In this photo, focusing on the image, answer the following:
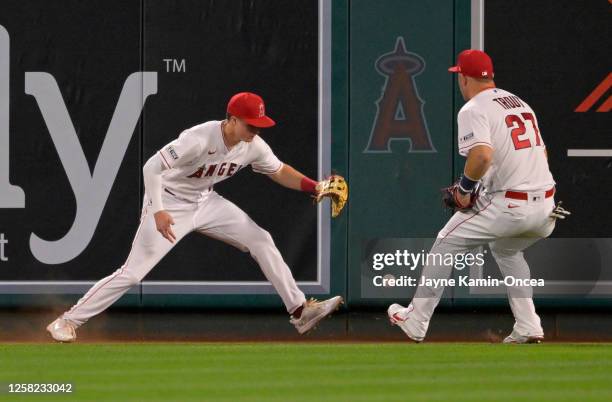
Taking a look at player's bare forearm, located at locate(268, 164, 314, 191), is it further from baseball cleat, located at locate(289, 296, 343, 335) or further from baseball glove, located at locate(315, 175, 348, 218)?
baseball cleat, located at locate(289, 296, 343, 335)

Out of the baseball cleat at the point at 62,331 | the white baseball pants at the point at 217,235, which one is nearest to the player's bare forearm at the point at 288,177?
the white baseball pants at the point at 217,235

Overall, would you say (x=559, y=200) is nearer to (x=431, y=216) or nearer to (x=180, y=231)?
(x=431, y=216)

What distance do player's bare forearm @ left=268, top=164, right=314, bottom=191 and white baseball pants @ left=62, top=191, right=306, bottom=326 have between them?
1.10 feet

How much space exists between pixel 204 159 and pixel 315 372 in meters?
2.17

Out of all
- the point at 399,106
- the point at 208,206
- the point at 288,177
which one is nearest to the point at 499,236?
the point at 288,177

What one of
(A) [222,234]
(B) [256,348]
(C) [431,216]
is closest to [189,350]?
(B) [256,348]

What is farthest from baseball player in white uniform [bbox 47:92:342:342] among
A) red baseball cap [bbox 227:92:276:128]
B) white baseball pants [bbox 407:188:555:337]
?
white baseball pants [bbox 407:188:555:337]

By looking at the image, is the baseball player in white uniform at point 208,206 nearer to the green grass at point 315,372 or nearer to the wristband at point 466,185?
the green grass at point 315,372

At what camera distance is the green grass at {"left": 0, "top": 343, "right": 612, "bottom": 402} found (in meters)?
6.11

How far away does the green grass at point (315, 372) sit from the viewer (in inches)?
241

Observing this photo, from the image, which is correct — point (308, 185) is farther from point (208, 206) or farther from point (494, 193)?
point (494, 193)

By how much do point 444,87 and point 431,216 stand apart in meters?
0.94

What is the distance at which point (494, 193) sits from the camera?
8367 millimetres

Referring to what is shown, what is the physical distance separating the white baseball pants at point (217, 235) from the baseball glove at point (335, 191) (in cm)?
46
